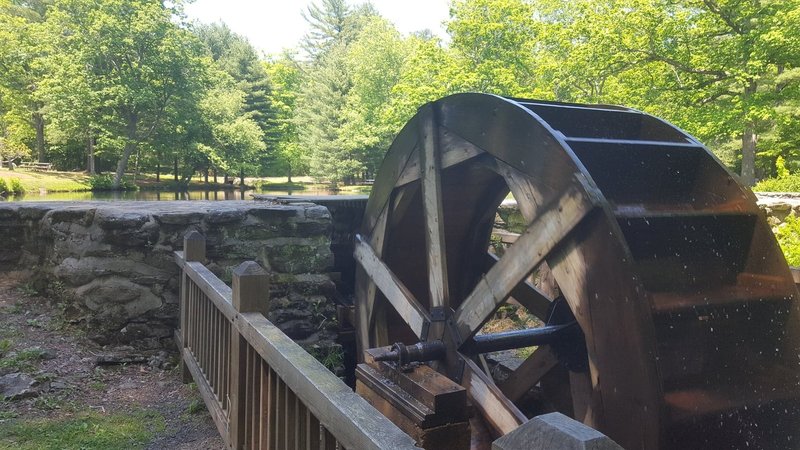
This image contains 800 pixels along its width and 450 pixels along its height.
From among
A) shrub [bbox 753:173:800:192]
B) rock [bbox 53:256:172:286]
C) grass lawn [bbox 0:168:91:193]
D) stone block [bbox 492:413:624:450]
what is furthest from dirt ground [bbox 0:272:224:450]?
grass lawn [bbox 0:168:91:193]

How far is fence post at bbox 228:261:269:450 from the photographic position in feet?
7.22

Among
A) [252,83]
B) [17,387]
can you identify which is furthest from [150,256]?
[252,83]

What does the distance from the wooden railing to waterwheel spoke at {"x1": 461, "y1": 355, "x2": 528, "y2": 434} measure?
1.32 metres

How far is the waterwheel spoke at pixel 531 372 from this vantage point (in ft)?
11.9

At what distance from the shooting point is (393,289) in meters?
4.30

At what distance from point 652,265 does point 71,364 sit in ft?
11.2

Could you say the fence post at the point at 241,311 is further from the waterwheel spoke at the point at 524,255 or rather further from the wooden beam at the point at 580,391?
the wooden beam at the point at 580,391

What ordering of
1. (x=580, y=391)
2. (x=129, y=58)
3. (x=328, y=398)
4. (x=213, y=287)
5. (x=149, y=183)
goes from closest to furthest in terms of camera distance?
(x=328, y=398), (x=213, y=287), (x=580, y=391), (x=129, y=58), (x=149, y=183)

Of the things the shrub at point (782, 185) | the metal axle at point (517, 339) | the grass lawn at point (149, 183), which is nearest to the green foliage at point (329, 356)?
the metal axle at point (517, 339)

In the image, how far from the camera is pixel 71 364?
371 centimetres

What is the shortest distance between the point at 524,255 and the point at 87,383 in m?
2.67

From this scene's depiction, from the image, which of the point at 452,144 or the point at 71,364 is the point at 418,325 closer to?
the point at 452,144

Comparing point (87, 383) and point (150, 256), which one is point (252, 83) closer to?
point (150, 256)

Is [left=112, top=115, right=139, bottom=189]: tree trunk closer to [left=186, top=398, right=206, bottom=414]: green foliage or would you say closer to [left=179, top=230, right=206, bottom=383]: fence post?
[left=179, top=230, right=206, bottom=383]: fence post
